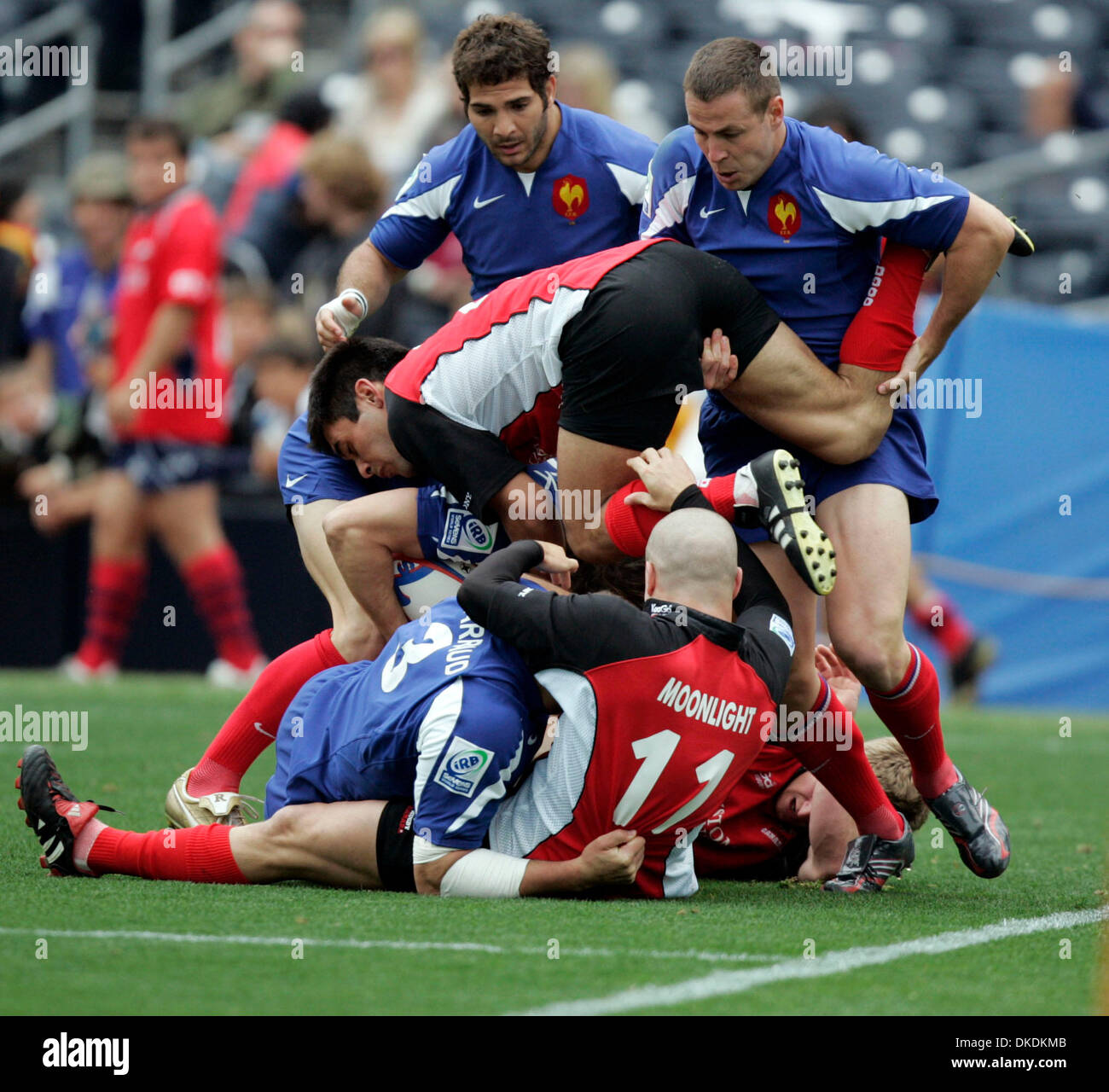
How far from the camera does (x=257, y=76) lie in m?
12.5

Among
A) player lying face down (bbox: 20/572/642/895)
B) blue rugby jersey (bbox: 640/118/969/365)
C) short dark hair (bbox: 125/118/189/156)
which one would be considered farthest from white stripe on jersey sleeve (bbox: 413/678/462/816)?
short dark hair (bbox: 125/118/189/156)

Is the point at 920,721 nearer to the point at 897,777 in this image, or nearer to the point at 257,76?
the point at 897,777

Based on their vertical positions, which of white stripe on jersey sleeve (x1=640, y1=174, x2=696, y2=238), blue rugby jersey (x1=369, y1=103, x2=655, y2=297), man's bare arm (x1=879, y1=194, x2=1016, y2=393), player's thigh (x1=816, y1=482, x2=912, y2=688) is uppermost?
blue rugby jersey (x1=369, y1=103, x2=655, y2=297)

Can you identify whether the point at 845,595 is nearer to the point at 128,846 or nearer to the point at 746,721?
the point at 746,721

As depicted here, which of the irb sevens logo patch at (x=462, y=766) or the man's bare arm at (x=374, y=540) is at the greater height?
the man's bare arm at (x=374, y=540)

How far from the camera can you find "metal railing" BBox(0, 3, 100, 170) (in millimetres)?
12883

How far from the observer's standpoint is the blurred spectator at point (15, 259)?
11250mm

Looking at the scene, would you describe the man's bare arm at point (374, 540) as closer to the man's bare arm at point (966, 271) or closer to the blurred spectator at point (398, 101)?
the man's bare arm at point (966, 271)

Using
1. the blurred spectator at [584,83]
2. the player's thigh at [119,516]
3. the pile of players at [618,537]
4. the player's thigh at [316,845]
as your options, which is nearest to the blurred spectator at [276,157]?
the blurred spectator at [584,83]

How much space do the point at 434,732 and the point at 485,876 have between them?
386 millimetres

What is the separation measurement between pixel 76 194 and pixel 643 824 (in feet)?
27.5

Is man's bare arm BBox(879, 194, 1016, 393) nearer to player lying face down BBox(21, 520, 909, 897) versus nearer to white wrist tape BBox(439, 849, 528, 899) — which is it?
player lying face down BBox(21, 520, 909, 897)

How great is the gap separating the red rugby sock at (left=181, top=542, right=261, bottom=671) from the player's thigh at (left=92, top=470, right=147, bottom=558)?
41 cm
